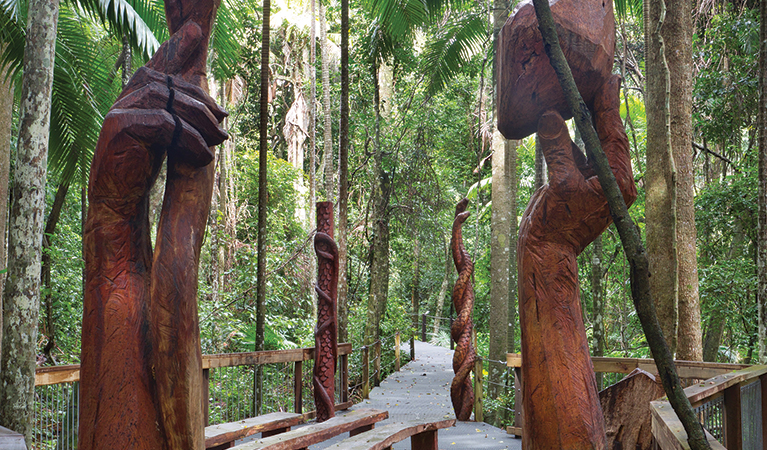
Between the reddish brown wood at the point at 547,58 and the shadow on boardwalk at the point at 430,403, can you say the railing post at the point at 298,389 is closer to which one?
the shadow on boardwalk at the point at 430,403

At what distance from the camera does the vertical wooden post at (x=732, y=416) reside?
3512 millimetres

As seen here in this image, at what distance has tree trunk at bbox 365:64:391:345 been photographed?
1280 cm

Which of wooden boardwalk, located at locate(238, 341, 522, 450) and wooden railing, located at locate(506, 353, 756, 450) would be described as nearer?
wooden railing, located at locate(506, 353, 756, 450)

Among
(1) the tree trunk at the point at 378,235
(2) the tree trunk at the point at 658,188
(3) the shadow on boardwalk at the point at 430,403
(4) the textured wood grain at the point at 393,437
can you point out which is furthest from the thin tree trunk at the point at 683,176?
(1) the tree trunk at the point at 378,235

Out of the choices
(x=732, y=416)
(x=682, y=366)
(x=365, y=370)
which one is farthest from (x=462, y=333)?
(x=732, y=416)

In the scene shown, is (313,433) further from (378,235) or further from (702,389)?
(378,235)

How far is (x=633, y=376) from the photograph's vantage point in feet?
11.1

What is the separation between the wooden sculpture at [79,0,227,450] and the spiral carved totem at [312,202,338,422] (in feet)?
17.6

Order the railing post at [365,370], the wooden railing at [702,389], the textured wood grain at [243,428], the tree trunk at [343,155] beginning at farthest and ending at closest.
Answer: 1. the railing post at [365,370]
2. the tree trunk at [343,155]
3. the textured wood grain at [243,428]
4. the wooden railing at [702,389]

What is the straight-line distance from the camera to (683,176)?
5840mm

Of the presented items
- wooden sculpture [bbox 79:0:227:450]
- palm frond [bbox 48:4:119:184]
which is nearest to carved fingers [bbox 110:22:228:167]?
wooden sculpture [bbox 79:0:227:450]

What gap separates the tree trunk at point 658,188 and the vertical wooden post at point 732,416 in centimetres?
148

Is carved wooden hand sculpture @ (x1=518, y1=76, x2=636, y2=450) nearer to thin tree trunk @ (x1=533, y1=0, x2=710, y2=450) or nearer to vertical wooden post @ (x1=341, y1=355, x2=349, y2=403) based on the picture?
thin tree trunk @ (x1=533, y1=0, x2=710, y2=450)

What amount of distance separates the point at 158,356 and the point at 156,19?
8231 millimetres
